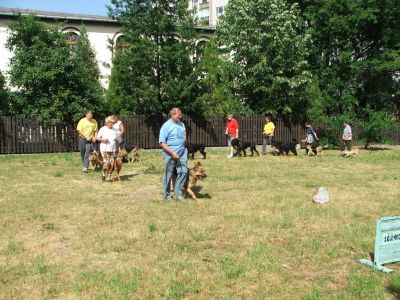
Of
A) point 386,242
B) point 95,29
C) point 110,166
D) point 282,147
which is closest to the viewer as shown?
point 386,242

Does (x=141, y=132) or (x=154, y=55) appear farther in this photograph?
(x=141, y=132)

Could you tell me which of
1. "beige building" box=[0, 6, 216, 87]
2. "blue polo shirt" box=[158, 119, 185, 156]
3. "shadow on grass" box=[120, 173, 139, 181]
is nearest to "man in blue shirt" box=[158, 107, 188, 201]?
"blue polo shirt" box=[158, 119, 185, 156]

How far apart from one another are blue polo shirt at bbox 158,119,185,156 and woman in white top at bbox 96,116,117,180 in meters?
3.25

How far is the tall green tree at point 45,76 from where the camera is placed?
78.4 feet

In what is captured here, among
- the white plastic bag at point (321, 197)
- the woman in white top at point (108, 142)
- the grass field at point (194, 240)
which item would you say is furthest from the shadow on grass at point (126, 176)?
the white plastic bag at point (321, 197)

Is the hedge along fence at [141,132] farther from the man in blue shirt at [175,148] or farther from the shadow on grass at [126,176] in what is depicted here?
the man in blue shirt at [175,148]

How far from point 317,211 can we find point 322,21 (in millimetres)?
23811

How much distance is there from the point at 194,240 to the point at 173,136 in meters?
2.98

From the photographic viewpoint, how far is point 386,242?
5.88 meters

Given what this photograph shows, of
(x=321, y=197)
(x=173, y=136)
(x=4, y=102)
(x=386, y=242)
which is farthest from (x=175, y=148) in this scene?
(x=4, y=102)

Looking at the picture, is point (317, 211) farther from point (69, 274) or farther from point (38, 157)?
point (38, 157)

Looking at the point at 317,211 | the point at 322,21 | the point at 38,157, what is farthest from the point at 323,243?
the point at 322,21

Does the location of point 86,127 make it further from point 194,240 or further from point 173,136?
point 194,240

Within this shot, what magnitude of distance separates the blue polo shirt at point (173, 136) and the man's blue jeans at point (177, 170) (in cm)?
19
